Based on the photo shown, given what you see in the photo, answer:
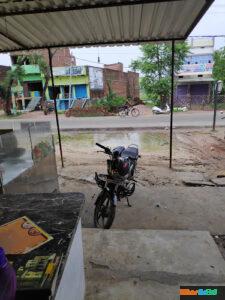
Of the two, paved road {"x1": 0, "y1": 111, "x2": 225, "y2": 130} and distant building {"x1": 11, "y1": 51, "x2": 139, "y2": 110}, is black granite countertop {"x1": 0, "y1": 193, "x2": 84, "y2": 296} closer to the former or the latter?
paved road {"x1": 0, "y1": 111, "x2": 225, "y2": 130}

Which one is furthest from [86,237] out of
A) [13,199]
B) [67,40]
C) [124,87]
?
[124,87]

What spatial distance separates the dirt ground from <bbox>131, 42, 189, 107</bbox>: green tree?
11.8 metres

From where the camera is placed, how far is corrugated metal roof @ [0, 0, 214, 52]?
357 cm

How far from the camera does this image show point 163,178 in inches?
245

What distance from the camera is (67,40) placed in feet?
18.0

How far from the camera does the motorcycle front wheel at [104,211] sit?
3.86 metres

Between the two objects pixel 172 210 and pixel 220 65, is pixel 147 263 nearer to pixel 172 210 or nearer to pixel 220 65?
pixel 172 210

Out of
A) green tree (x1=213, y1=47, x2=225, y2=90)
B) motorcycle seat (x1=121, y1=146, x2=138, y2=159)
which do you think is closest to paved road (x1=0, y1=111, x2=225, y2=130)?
green tree (x1=213, y1=47, x2=225, y2=90)

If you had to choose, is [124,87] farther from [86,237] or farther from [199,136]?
[86,237]

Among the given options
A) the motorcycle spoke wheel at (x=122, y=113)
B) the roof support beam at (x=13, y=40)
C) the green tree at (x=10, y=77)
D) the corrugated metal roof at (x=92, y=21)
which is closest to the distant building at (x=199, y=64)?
the motorcycle spoke wheel at (x=122, y=113)

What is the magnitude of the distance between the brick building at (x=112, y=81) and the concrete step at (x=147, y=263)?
960 inches

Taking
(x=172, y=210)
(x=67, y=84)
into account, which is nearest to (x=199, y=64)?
(x=67, y=84)

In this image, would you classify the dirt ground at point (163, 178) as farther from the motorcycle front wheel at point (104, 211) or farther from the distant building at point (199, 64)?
the distant building at point (199, 64)

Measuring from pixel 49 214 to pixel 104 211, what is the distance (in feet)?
7.20
